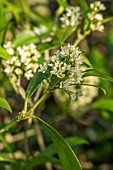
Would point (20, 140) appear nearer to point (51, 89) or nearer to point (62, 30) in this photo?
point (62, 30)

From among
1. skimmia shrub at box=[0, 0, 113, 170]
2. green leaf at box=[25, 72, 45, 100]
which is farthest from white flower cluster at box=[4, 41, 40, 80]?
green leaf at box=[25, 72, 45, 100]

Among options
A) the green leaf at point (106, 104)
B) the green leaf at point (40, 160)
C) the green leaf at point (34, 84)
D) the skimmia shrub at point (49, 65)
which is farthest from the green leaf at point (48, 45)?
the green leaf at point (106, 104)

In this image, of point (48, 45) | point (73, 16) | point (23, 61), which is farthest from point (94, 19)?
point (23, 61)

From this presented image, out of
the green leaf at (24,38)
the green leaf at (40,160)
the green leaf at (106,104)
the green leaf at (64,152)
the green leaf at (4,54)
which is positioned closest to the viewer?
the green leaf at (64,152)

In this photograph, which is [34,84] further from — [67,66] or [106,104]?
[106,104]

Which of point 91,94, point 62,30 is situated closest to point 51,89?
point 62,30

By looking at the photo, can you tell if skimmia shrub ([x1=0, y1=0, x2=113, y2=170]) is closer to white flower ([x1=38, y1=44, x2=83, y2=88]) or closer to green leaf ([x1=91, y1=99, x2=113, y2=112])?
white flower ([x1=38, y1=44, x2=83, y2=88])

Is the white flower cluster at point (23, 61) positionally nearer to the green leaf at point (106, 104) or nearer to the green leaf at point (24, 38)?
the green leaf at point (24, 38)
